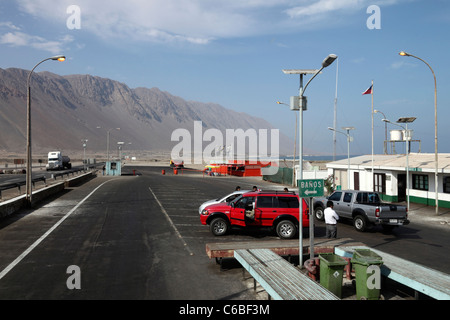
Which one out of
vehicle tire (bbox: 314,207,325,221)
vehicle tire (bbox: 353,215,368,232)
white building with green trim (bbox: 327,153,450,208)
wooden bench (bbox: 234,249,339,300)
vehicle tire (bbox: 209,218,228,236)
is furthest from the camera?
white building with green trim (bbox: 327,153,450,208)

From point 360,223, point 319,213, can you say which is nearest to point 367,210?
point 360,223

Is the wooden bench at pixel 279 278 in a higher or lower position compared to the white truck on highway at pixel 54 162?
lower

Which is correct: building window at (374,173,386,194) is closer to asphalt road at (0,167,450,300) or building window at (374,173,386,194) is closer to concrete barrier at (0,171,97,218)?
asphalt road at (0,167,450,300)

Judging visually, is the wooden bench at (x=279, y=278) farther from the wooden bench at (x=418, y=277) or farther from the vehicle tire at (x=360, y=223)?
the vehicle tire at (x=360, y=223)

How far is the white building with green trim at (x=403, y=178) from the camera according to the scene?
2484cm

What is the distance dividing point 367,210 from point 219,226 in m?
6.90

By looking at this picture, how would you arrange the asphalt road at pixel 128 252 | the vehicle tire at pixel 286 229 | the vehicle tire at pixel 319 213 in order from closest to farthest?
the asphalt road at pixel 128 252, the vehicle tire at pixel 286 229, the vehicle tire at pixel 319 213

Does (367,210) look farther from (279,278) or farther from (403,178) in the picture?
(403,178)

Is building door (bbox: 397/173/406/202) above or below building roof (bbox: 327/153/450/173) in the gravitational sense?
below

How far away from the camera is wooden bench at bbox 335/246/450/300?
699 cm

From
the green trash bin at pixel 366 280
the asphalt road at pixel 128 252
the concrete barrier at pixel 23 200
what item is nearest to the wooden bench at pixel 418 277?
the green trash bin at pixel 366 280

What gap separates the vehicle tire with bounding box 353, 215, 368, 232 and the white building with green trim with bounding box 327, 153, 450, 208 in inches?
397

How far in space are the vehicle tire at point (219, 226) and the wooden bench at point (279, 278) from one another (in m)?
5.01

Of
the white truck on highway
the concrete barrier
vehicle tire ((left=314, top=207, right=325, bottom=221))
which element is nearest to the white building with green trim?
vehicle tire ((left=314, top=207, right=325, bottom=221))
